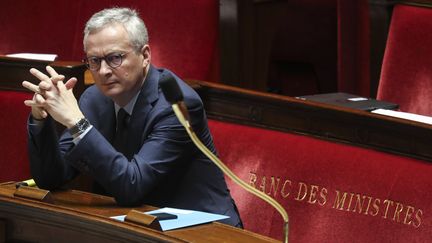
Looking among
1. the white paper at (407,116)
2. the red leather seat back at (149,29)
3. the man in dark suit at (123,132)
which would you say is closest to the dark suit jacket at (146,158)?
the man in dark suit at (123,132)

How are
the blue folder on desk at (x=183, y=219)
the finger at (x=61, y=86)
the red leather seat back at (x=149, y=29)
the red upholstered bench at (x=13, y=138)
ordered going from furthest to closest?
1. the red leather seat back at (x=149, y=29)
2. the red upholstered bench at (x=13, y=138)
3. the finger at (x=61, y=86)
4. the blue folder on desk at (x=183, y=219)

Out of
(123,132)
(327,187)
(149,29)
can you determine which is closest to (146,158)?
(123,132)

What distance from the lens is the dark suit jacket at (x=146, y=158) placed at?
0.66 metres

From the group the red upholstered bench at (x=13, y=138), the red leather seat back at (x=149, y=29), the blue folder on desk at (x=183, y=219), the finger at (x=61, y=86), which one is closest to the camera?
the blue folder on desk at (x=183, y=219)

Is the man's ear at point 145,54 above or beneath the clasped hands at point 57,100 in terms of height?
above

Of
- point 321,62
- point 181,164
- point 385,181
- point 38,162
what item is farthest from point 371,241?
point 321,62

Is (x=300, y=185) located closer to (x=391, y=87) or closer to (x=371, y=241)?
(x=371, y=241)

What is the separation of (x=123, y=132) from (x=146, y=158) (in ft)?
0.15

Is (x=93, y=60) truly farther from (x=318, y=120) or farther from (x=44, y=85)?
(x=318, y=120)

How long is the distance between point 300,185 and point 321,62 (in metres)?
0.53

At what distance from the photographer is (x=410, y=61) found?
945mm

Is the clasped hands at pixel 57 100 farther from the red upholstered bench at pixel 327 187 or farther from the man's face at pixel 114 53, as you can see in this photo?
the red upholstered bench at pixel 327 187

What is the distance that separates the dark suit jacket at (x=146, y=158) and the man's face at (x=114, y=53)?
2 centimetres

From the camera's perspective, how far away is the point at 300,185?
0.76 metres
